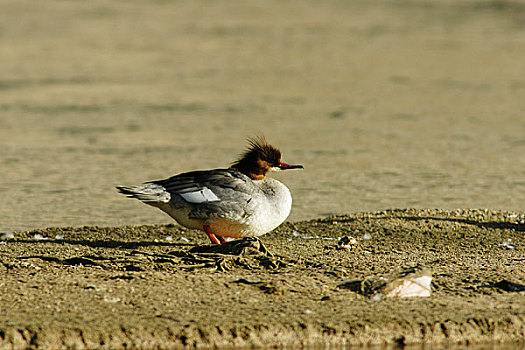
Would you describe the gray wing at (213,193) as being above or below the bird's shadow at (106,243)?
above

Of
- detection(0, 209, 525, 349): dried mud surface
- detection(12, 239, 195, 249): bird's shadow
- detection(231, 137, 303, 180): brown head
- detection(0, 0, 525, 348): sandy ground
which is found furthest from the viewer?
detection(231, 137, 303, 180): brown head

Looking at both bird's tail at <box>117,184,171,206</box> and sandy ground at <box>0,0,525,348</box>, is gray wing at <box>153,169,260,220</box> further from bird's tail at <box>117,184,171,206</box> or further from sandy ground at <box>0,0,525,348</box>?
sandy ground at <box>0,0,525,348</box>

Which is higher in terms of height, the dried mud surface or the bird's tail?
the bird's tail

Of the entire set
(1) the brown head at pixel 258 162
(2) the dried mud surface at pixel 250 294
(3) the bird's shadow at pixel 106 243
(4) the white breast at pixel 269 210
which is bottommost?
(3) the bird's shadow at pixel 106 243

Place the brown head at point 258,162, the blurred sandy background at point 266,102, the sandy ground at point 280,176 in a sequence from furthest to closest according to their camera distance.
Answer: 1. the blurred sandy background at point 266,102
2. the brown head at point 258,162
3. the sandy ground at point 280,176

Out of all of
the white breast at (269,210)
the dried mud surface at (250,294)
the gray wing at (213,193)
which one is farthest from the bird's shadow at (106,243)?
the white breast at (269,210)

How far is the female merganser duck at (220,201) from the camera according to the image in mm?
6746

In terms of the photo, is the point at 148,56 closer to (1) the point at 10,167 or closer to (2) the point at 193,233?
(1) the point at 10,167

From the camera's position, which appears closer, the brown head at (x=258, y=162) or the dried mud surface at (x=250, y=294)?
the dried mud surface at (x=250, y=294)

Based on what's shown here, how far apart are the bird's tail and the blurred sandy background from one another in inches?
54.9

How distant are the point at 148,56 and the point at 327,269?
575 inches

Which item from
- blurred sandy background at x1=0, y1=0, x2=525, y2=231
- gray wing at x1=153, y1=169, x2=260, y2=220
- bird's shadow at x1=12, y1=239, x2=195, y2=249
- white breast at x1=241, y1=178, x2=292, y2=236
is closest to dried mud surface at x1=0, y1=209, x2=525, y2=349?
bird's shadow at x1=12, y1=239, x2=195, y2=249

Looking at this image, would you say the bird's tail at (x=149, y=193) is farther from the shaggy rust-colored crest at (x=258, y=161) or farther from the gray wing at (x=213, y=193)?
the shaggy rust-colored crest at (x=258, y=161)

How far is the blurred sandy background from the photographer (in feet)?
31.4
